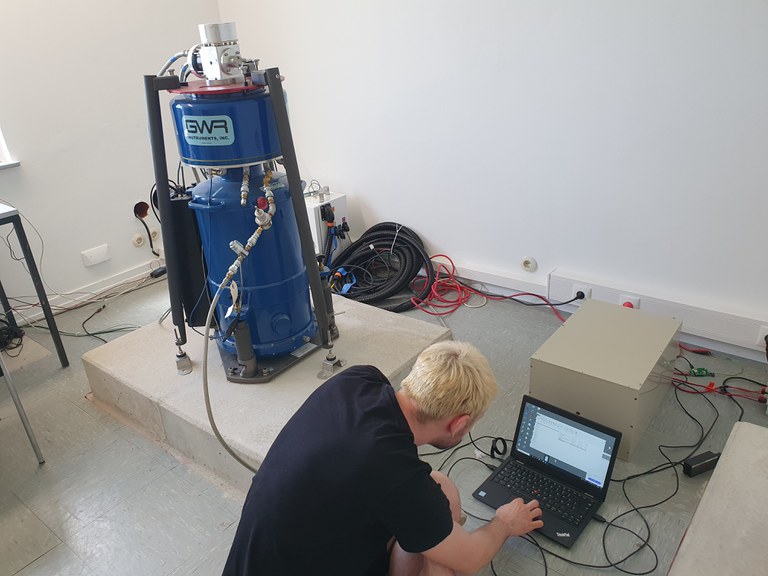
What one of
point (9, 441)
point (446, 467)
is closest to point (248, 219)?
point (446, 467)

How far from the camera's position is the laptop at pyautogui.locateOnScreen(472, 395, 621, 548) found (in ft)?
5.80

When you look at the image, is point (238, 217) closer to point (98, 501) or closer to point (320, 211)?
point (98, 501)

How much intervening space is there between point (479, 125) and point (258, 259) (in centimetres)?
146

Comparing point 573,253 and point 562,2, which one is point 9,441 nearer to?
point 573,253

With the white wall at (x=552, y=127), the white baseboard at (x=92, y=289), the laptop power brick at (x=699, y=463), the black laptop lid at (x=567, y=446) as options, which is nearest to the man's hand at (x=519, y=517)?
the black laptop lid at (x=567, y=446)

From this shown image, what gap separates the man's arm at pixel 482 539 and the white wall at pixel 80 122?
293 cm

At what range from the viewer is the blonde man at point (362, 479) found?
3.95 feet

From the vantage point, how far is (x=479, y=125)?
301 cm

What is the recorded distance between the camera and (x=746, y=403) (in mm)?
2291

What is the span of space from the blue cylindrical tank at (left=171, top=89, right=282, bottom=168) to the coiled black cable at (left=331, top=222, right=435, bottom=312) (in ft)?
4.42

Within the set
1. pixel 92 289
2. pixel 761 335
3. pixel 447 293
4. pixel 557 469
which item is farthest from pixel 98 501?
pixel 761 335

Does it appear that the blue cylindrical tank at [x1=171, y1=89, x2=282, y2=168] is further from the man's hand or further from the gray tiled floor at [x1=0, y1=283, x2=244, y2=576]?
the man's hand

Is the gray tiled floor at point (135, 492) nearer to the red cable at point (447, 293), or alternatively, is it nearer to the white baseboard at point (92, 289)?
the red cable at point (447, 293)

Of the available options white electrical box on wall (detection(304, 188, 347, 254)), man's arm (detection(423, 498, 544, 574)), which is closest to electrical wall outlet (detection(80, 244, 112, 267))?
white electrical box on wall (detection(304, 188, 347, 254))
